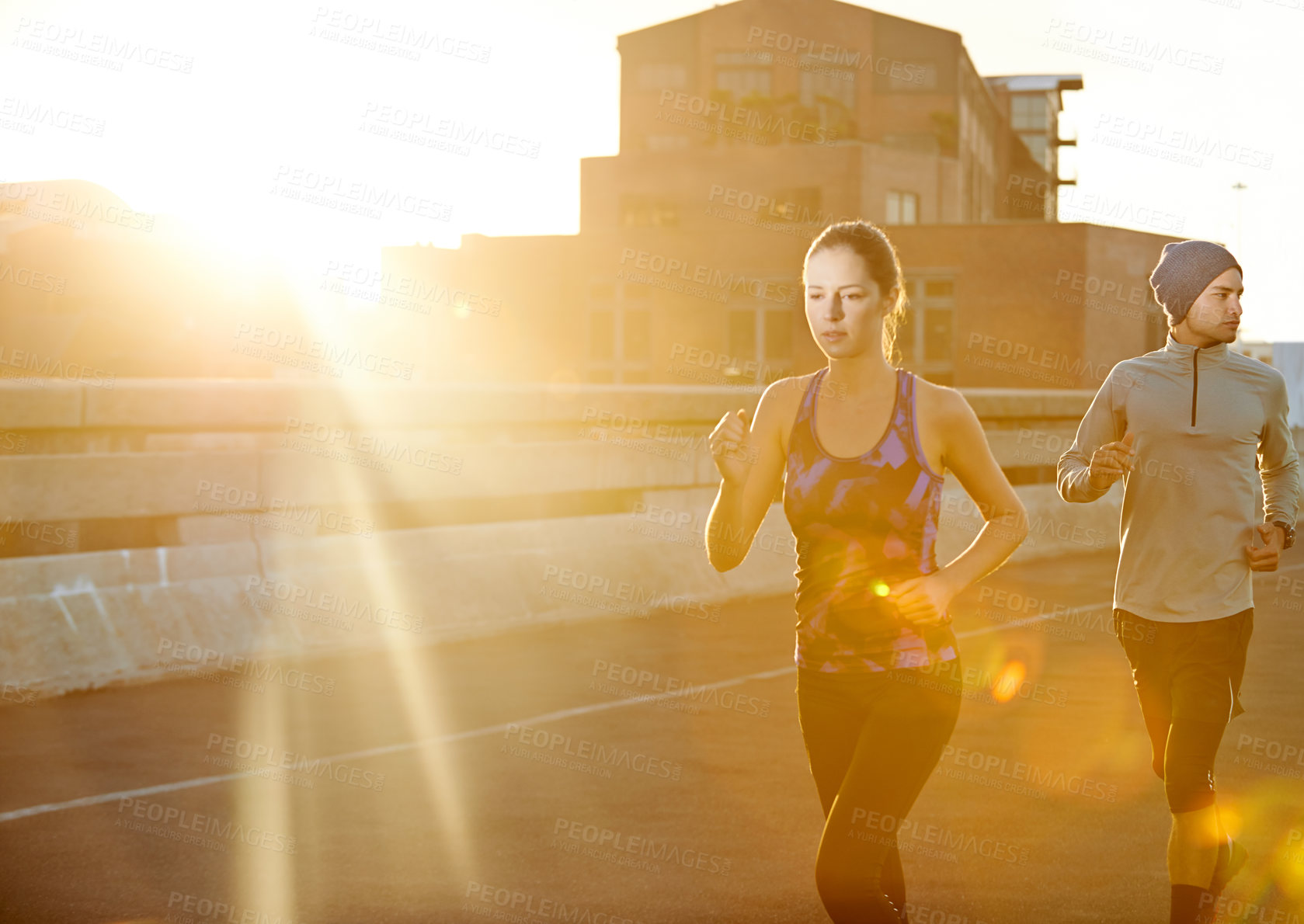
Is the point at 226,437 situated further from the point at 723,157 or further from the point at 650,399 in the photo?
the point at 723,157

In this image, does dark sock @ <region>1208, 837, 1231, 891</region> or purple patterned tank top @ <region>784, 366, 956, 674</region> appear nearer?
purple patterned tank top @ <region>784, 366, 956, 674</region>

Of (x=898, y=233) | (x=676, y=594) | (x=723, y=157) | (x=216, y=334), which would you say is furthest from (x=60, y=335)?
(x=723, y=157)

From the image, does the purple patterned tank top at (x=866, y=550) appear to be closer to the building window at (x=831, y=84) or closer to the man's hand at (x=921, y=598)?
the man's hand at (x=921, y=598)

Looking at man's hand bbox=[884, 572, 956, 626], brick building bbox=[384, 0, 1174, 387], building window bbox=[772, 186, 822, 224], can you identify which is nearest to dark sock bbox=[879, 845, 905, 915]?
man's hand bbox=[884, 572, 956, 626]

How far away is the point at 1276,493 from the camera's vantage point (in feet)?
17.1

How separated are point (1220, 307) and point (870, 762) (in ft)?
6.66

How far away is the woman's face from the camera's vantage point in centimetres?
401

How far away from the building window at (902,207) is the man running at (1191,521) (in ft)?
165

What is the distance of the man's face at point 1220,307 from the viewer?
4918 millimetres

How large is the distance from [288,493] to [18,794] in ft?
13.0

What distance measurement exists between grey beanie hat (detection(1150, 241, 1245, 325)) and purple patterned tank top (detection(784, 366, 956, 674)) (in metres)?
1.44

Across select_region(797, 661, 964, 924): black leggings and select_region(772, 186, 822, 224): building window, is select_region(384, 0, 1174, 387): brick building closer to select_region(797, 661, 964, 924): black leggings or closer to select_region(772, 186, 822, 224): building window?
select_region(772, 186, 822, 224): building window

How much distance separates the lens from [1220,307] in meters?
4.92

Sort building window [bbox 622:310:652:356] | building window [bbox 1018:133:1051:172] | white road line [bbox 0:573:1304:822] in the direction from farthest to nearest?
building window [bbox 1018:133:1051:172] < building window [bbox 622:310:652:356] < white road line [bbox 0:573:1304:822]
